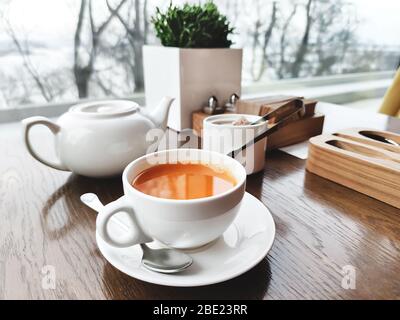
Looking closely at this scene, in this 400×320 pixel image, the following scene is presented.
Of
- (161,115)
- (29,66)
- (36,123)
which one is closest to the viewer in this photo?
(36,123)

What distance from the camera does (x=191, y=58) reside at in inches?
28.3

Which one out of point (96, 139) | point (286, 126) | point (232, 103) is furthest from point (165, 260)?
point (232, 103)

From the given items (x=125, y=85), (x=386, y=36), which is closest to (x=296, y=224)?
(x=125, y=85)

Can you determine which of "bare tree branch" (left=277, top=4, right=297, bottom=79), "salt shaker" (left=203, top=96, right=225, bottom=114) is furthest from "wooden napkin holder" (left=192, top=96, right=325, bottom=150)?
"bare tree branch" (left=277, top=4, right=297, bottom=79)

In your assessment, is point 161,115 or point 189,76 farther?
point 189,76

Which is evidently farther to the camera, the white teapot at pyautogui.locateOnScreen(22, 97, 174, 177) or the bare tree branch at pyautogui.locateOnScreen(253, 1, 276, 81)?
the bare tree branch at pyautogui.locateOnScreen(253, 1, 276, 81)

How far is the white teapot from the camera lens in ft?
1.55

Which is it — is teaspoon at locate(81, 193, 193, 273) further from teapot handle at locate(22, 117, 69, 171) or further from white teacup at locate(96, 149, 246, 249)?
teapot handle at locate(22, 117, 69, 171)

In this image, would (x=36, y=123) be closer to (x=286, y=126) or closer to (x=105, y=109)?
(x=105, y=109)

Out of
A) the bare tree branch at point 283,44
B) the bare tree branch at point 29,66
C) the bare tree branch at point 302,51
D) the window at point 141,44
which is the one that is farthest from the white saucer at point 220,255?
the bare tree branch at point 302,51

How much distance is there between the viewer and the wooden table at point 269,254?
0.96 feet

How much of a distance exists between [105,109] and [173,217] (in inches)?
11.4

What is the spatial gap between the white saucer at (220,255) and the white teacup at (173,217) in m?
0.01

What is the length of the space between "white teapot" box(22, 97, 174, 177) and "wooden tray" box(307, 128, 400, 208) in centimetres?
30
